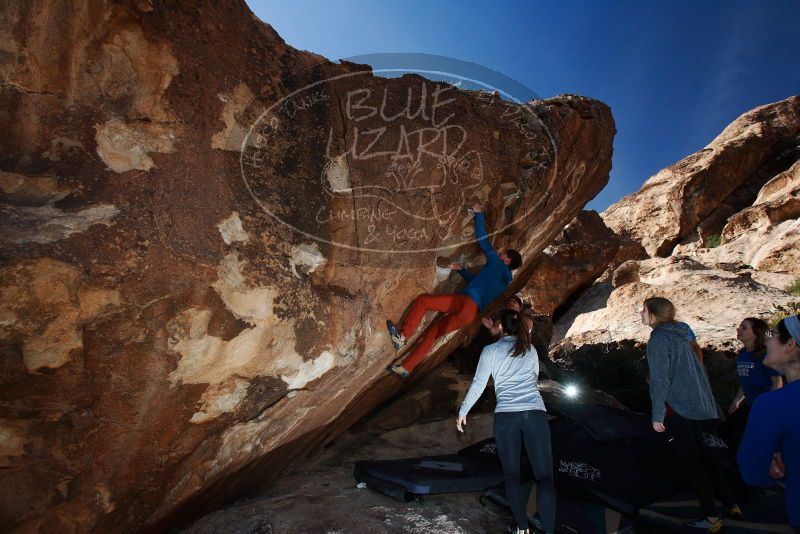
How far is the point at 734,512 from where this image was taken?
324 cm

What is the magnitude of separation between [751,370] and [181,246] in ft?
15.6

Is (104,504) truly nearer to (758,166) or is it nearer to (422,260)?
(422,260)

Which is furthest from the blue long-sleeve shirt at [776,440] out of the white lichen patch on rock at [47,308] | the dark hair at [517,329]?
the white lichen patch on rock at [47,308]

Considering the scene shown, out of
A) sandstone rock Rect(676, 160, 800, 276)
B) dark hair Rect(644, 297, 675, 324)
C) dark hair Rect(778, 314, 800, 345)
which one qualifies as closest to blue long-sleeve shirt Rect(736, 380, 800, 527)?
dark hair Rect(778, 314, 800, 345)

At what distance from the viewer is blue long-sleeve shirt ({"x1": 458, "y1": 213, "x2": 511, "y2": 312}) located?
13.9 ft

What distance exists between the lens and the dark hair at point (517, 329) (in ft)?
9.89

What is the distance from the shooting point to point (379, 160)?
146 inches

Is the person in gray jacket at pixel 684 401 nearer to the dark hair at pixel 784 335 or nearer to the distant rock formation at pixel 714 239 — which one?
the dark hair at pixel 784 335

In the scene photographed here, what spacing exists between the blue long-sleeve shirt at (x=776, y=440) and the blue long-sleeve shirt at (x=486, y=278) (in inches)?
102

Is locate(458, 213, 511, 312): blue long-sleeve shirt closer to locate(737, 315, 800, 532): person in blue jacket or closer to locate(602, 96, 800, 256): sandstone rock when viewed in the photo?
locate(737, 315, 800, 532): person in blue jacket

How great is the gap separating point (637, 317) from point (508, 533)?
1065cm

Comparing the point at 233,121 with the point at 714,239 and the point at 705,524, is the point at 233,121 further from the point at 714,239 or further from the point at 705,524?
the point at 714,239

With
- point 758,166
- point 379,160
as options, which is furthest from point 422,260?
point 758,166
